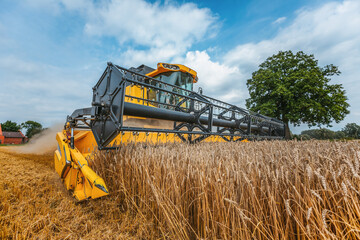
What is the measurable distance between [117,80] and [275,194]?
86.7 inches

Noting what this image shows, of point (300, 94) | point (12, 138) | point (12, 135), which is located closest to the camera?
point (300, 94)

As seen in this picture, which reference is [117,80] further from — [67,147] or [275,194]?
[275,194]

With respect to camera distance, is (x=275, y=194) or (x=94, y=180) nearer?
(x=275, y=194)

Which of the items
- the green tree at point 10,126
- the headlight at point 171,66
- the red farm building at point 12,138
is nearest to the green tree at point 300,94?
the headlight at point 171,66

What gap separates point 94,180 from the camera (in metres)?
1.56

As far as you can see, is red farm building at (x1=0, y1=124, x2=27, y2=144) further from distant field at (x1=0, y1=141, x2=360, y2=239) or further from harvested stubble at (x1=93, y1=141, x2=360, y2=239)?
harvested stubble at (x1=93, y1=141, x2=360, y2=239)

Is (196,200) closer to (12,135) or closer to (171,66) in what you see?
(171,66)

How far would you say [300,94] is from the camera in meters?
13.2

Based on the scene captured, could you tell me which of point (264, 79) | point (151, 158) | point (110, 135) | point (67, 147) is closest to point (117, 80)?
point (110, 135)

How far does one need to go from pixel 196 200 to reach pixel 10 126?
53.3m

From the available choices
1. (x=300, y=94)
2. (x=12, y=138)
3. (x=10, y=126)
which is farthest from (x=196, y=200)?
(x=10, y=126)

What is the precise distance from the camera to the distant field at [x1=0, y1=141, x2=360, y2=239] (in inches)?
32.0

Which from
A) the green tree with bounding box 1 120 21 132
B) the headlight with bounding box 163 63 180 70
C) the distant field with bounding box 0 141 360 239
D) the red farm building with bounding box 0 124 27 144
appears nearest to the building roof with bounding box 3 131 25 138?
the red farm building with bounding box 0 124 27 144

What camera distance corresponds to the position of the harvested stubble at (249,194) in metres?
0.71
